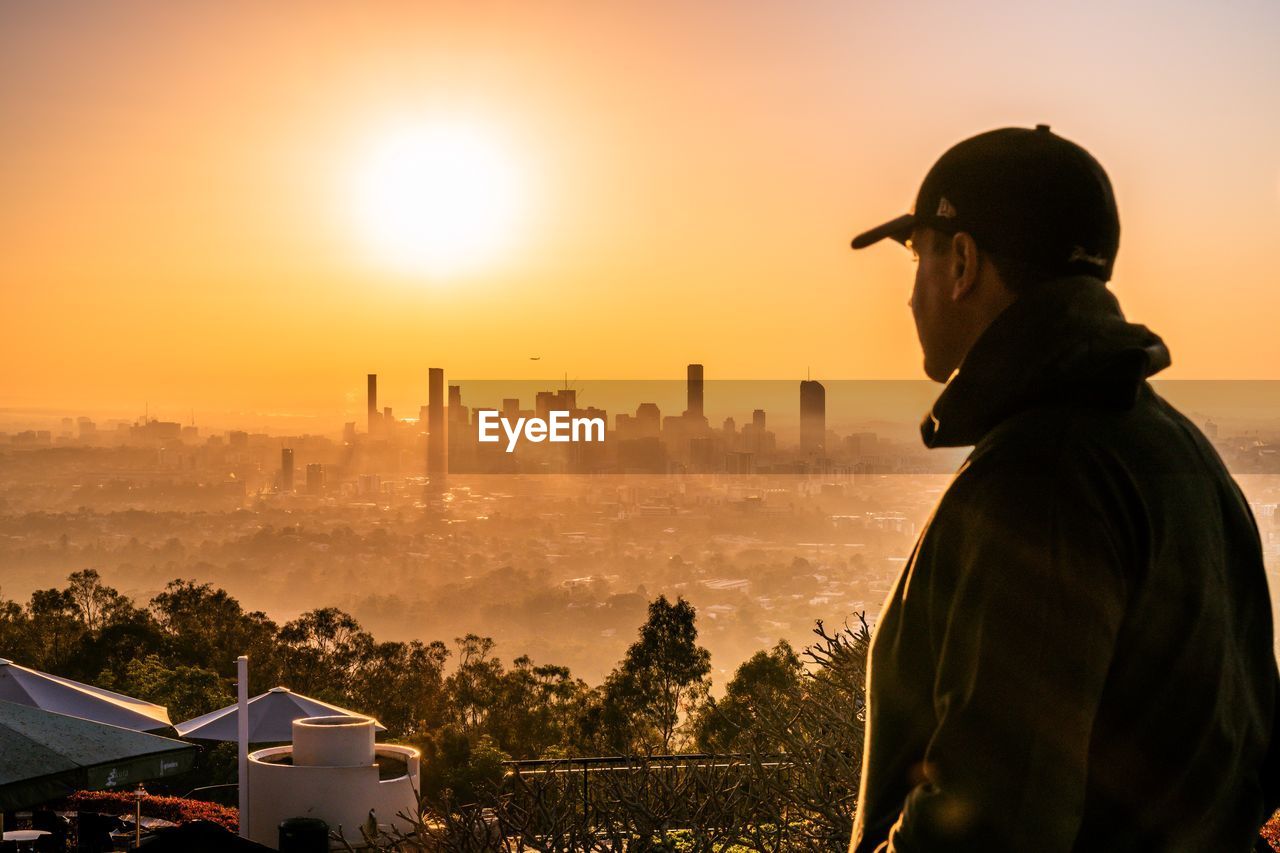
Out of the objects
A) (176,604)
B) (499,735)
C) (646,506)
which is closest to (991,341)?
(499,735)

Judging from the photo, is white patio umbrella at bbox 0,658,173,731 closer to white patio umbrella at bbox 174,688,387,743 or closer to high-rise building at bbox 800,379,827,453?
white patio umbrella at bbox 174,688,387,743

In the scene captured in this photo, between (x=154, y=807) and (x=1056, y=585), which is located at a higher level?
(x=1056, y=585)

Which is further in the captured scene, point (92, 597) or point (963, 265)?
point (92, 597)

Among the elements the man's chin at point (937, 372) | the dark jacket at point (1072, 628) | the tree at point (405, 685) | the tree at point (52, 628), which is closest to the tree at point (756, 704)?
the man's chin at point (937, 372)

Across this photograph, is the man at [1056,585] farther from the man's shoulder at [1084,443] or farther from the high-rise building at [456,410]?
the high-rise building at [456,410]

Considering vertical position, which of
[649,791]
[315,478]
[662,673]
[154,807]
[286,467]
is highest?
[286,467]

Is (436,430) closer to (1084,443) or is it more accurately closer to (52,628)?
(52,628)

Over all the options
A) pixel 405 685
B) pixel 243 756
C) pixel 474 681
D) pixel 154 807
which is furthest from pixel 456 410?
pixel 243 756

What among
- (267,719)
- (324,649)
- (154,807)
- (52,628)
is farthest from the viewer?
(324,649)
